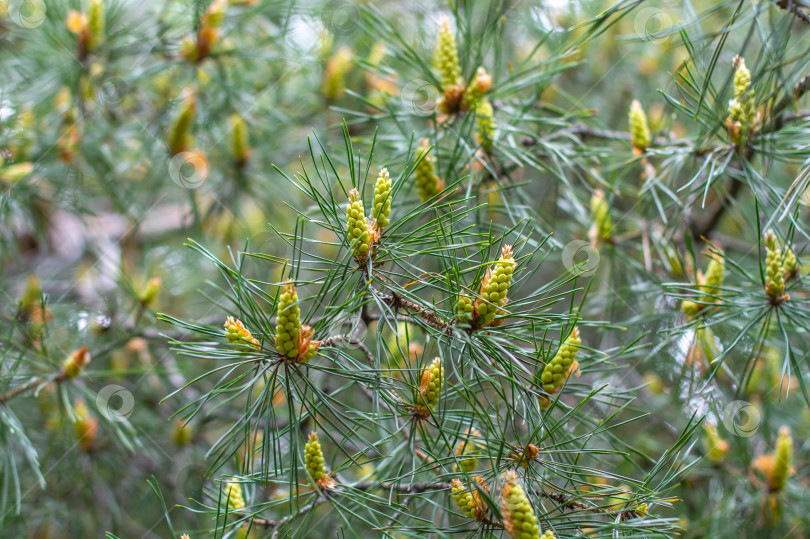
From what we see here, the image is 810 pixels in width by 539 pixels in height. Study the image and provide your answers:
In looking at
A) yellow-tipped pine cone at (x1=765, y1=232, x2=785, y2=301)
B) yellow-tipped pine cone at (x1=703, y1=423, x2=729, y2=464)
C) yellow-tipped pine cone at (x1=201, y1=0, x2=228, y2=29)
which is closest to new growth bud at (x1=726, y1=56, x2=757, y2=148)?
yellow-tipped pine cone at (x1=765, y1=232, x2=785, y2=301)

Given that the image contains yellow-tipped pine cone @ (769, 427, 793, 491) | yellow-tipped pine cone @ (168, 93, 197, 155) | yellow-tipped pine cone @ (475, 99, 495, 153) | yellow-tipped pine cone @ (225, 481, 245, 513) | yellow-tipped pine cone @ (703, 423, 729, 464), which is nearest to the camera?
yellow-tipped pine cone @ (225, 481, 245, 513)

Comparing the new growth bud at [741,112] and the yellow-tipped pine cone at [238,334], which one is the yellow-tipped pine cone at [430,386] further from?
the new growth bud at [741,112]

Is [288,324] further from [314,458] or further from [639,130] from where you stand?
[639,130]

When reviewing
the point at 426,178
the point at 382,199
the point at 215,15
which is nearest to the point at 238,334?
the point at 382,199

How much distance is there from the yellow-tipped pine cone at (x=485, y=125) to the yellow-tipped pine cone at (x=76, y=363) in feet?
1.82

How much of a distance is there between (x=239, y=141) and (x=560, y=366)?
0.83m

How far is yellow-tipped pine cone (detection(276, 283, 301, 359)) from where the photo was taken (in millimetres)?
464

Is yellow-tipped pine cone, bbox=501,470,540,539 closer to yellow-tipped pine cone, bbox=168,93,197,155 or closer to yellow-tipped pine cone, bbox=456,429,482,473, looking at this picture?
yellow-tipped pine cone, bbox=456,429,482,473

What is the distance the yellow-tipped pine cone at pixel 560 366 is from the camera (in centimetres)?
52

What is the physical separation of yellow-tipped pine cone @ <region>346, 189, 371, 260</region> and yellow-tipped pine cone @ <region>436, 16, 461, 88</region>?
0.95 ft

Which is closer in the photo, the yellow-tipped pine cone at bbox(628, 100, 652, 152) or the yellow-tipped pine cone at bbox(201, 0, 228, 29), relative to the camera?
the yellow-tipped pine cone at bbox(628, 100, 652, 152)

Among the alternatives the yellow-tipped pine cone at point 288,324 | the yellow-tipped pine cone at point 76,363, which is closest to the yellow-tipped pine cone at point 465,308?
the yellow-tipped pine cone at point 288,324

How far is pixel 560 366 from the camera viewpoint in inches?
20.8

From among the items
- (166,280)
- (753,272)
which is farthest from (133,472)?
(753,272)
